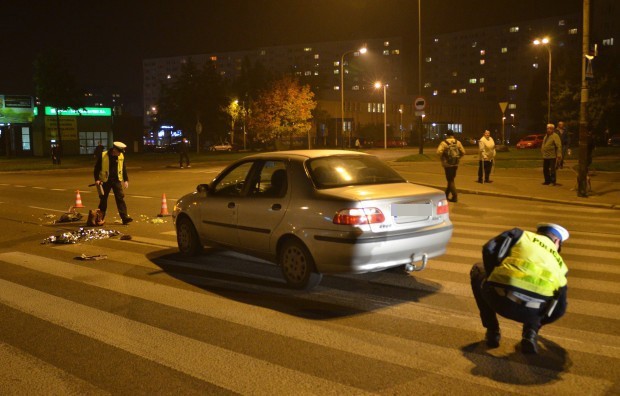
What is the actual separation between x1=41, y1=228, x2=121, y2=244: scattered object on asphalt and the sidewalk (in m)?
11.2

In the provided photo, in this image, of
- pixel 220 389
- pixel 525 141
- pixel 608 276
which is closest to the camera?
pixel 220 389

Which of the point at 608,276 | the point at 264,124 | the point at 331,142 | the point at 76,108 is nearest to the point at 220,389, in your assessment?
the point at 608,276

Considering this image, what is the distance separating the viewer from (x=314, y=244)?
6926mm

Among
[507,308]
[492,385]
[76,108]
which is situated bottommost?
[492,385]

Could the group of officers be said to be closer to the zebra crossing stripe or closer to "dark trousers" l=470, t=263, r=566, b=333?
"dark trousers" l=470, t=263, r=566, b=333

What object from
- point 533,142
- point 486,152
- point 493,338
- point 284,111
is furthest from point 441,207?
point 533,142

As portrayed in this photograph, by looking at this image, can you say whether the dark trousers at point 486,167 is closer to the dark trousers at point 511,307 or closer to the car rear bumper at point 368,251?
the car rear bumper at point 368,251

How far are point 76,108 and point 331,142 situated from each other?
42.6m

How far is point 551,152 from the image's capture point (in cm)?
1908

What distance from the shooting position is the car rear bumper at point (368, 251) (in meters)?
6.65

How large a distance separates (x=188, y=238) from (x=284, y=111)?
52995 mm

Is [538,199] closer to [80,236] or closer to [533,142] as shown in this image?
[80,236]

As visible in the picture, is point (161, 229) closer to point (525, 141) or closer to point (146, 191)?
point (146, 191)

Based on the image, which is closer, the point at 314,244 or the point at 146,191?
the point at 314,244
